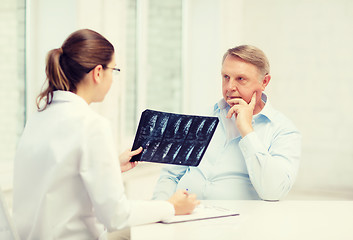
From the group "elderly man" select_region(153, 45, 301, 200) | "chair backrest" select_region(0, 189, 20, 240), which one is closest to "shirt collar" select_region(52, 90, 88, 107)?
"chair backrest" select_region(0, 189, 20, 240)

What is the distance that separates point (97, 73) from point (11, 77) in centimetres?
120

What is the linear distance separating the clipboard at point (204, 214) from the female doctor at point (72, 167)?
51 millimetres

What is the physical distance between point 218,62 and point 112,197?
2935 millimetres

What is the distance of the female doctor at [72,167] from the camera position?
1.27 m

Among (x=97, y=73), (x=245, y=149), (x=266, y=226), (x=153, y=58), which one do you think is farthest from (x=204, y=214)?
(x=153, y=58)

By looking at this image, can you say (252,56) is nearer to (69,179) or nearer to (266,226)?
(266,226)

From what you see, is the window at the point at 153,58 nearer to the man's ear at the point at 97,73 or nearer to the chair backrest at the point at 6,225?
the man's ear at the point at 97,73

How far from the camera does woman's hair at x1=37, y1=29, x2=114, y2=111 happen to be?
1.39 meters

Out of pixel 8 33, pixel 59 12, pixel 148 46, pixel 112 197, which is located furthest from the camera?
pixel 148 46

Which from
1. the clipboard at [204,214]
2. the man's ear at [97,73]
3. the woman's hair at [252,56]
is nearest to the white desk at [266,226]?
the clipboard at [204,214]

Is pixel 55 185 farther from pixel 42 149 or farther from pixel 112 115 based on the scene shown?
pixel 112 115

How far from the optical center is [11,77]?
2471 mm

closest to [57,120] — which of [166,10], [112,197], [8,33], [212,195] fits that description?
[112,197]

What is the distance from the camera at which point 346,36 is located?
4.00 metres
